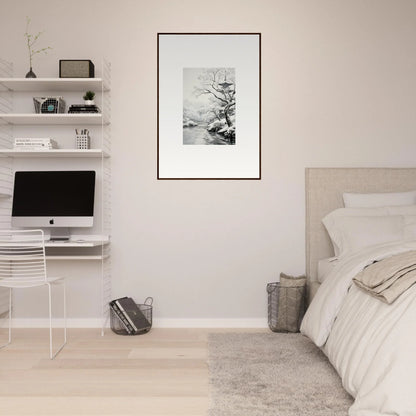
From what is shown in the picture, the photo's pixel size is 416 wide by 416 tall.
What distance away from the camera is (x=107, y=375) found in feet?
9.53

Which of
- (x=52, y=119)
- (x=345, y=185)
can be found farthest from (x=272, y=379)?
(x=52, y=119)

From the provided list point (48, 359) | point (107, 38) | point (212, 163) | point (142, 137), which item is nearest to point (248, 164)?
point (212, 163)

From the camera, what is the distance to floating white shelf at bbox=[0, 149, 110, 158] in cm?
392

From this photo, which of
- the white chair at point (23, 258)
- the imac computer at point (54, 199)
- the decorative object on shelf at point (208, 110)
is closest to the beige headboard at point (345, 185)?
the decorative object on shelf at point (208, 110)

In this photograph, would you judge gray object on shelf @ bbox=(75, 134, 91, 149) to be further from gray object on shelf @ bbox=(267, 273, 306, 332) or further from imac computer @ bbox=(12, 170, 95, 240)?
gray object on shelf @ bbox=(267, 273, 306, 332)

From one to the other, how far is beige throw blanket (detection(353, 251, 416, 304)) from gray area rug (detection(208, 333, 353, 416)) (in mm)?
518

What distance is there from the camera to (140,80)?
422 cm

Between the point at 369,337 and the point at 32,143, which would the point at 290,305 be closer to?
the point at 369,337

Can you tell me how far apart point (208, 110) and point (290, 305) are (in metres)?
1.63

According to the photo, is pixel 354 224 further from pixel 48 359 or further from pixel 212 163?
pixel 48 359

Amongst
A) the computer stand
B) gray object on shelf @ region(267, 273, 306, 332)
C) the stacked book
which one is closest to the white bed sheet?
gray object on shelf @ region(267, 273, 306, 332)

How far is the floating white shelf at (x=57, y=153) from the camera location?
3918 mm

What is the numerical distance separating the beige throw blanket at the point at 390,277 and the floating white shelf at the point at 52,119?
7.44 feet

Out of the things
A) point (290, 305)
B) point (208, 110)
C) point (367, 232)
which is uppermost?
point (208, 110)
